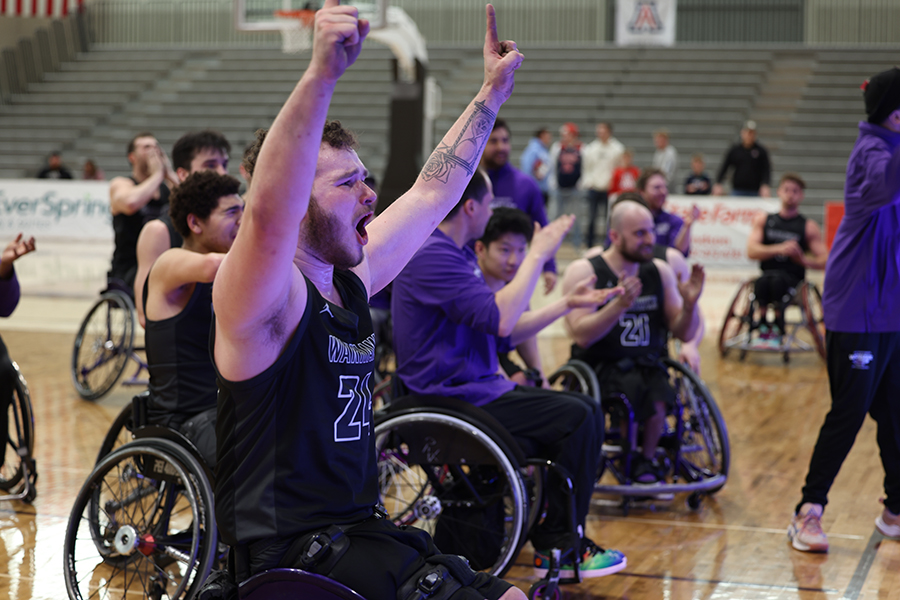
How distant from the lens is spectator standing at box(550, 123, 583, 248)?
13.2 meters

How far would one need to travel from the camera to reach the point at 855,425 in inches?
132

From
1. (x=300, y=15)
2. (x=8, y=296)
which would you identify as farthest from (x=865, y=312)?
(x=300, y=15)

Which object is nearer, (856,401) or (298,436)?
(298,436)

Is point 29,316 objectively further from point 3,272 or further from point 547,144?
point 547,144

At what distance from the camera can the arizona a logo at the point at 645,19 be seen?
687 inches

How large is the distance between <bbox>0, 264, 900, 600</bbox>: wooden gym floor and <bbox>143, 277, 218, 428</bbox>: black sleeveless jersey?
2.34 ft

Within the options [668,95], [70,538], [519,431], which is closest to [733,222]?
[668,95]

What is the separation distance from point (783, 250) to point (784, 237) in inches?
9.4

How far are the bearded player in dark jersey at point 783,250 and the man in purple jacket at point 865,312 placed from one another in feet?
12.4

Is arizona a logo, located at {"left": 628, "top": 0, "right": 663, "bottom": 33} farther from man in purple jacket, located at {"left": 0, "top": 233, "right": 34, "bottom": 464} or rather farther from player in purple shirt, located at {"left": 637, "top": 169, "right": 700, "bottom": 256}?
man in purple jacket, located at {"left": 0, "top": 233, "right": 34, "bottom": 464}

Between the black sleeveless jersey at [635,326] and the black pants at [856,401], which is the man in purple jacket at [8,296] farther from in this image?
the black pants at [856,401]

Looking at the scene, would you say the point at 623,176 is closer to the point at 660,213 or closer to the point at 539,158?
the point at 539,158

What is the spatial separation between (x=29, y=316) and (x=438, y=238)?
260 inches

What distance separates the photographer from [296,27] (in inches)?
432
